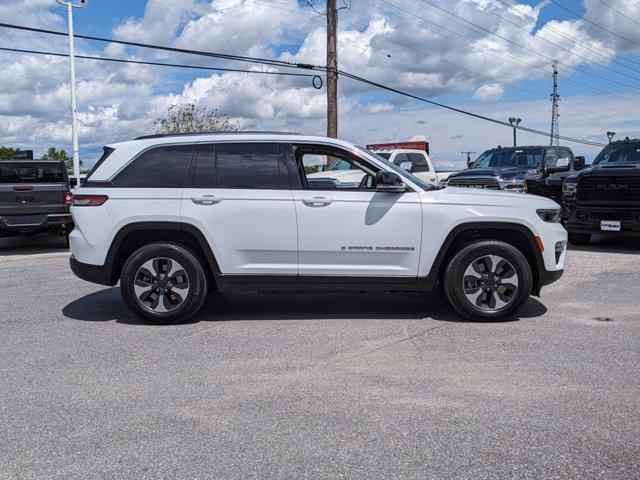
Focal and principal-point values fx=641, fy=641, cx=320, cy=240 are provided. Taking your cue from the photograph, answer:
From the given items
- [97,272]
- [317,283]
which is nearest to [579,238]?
[317,283]

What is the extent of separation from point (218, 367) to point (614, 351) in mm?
3247

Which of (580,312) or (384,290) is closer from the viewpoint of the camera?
(384,290)

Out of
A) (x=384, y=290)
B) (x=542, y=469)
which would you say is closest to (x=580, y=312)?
(x=384, y=290)

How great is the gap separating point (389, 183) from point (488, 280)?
137 centimetres

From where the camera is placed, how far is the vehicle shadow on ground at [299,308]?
22.1 ft

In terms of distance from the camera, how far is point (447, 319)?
6.55 metres

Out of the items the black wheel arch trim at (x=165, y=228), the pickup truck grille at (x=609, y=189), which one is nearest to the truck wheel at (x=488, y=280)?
the black wheel arch trim at (x=165, y=228)

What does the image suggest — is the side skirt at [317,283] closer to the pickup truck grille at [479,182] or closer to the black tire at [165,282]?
the black tire at [165,282]

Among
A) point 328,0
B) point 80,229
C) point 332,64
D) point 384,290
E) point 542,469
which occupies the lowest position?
point 542,469

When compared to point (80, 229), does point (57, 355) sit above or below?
below

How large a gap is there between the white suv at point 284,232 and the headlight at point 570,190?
240 inches

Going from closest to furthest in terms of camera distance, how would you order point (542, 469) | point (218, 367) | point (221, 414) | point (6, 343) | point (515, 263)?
point (542, 469) < point (221, 414) < point (218, 367) < point (6, 343) < point (515, 263)

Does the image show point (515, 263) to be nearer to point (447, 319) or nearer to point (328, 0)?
point (447, 319)

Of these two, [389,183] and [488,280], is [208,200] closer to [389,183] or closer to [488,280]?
[389,183]
